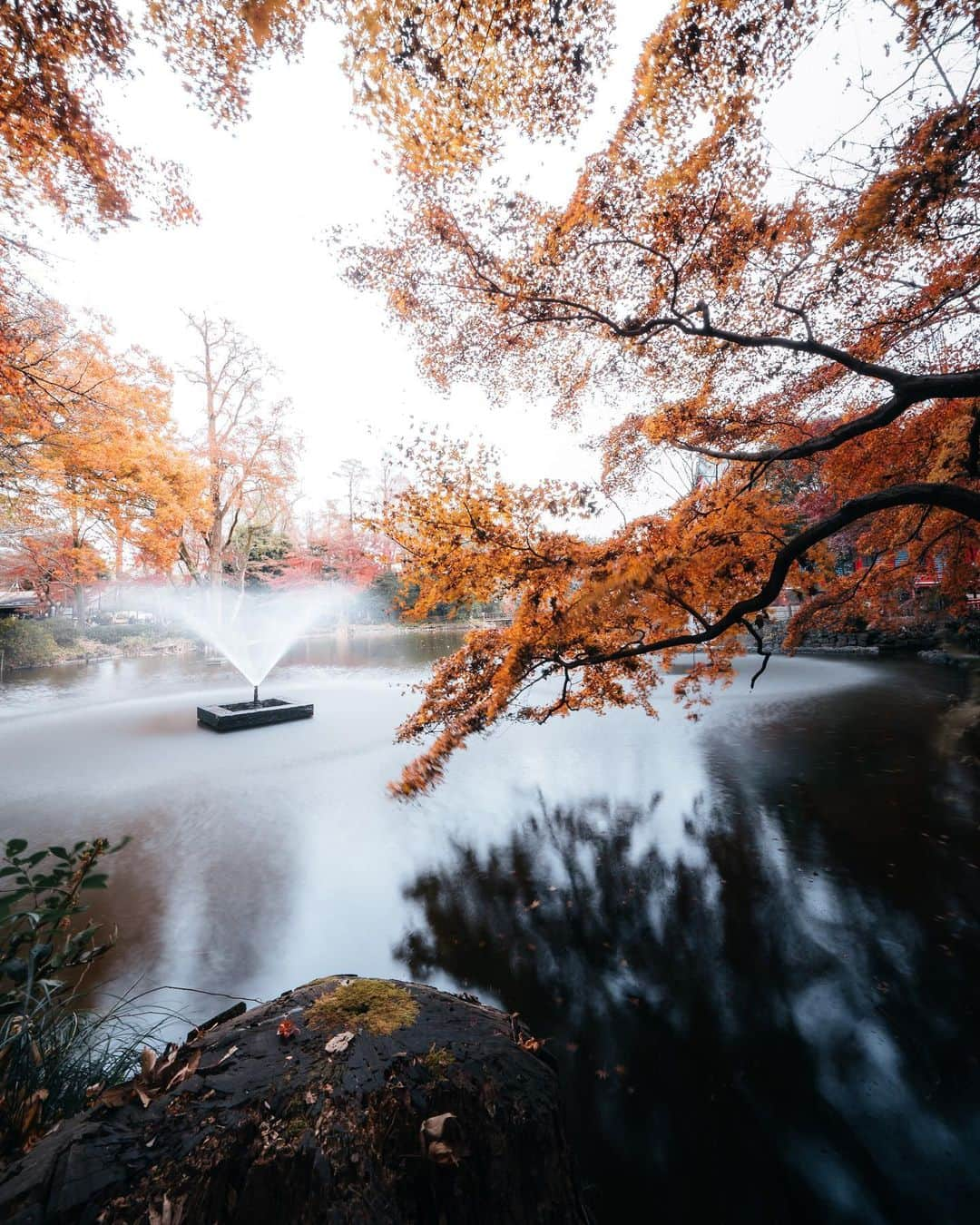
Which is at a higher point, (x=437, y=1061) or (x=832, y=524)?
(x=832, y=524)

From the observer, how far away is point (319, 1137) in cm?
128

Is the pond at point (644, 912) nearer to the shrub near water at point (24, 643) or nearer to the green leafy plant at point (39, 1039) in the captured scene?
the green leafy plant at point (39, 1039)

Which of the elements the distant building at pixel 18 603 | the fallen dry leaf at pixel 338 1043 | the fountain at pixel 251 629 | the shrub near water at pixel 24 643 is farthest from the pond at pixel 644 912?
the distant building at pixel 18 603

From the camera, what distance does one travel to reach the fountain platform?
9805 millimetres

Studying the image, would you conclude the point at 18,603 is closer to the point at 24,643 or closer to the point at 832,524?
the point at 24,643

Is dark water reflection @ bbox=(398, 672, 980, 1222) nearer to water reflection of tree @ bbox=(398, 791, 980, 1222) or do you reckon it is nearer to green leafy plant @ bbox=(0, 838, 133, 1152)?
water reflection of tree @ bbox=(398, 791, 980, 1222)

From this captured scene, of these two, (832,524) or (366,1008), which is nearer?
(366,1008)

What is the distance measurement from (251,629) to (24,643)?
7286 millimetres

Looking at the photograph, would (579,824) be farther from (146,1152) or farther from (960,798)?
Result: (146,1152)

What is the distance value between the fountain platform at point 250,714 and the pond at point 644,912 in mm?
445

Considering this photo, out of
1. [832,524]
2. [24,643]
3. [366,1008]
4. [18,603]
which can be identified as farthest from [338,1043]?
[18,603]

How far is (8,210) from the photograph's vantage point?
3.48 m

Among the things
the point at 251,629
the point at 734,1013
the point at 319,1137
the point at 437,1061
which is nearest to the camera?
the point at 319,1137

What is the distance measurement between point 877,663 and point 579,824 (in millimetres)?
15448
